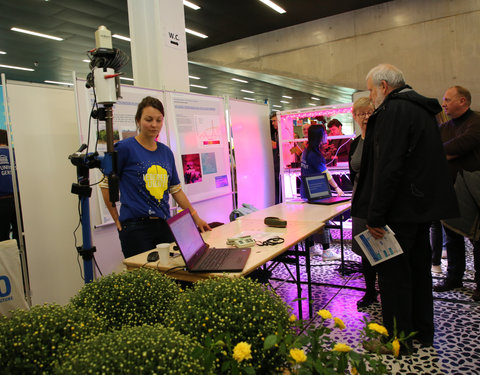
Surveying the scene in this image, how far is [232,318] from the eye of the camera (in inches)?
34.0

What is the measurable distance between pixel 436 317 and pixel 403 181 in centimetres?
140

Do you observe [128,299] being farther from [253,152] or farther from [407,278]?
[253,152]

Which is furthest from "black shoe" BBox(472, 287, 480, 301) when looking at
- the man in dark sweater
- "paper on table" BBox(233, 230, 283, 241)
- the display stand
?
the display stand

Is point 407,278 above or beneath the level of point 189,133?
beneath

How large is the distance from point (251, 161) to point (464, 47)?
4.32 metres

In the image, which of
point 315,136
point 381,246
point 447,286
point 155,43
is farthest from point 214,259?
point 155,43

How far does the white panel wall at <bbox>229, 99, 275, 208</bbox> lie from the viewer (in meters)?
5.27

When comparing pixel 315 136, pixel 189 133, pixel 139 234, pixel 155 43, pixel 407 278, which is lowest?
pixel 407 278

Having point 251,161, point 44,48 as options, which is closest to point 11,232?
point 251,161

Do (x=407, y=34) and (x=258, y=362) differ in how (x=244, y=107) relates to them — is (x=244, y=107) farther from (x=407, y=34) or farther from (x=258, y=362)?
(x=258, y=362)

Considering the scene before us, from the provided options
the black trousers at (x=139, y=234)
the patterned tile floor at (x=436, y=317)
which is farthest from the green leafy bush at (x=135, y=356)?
the black trousers at (x=139, y=234)

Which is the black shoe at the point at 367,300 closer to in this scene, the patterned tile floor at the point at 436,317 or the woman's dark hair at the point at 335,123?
the patterned tile floor at the point at 436,317

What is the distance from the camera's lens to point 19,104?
2.91 m

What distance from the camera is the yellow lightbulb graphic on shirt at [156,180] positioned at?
2387mm
